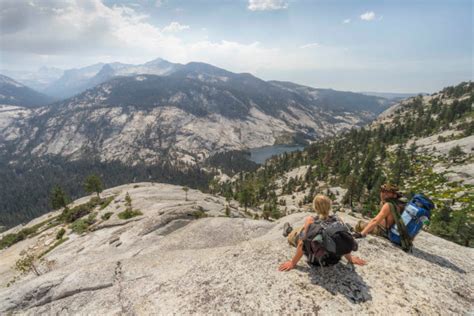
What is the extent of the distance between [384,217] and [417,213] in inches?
60.6

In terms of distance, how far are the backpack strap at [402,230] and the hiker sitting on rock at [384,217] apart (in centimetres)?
18

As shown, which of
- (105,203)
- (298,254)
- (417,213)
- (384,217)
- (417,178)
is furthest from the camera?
(417,178)

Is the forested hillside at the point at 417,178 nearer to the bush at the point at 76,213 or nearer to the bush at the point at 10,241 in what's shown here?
the bush at the point at 76,213

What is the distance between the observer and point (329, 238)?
337 inches

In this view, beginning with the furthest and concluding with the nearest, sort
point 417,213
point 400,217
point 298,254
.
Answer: point 400,217 < point 417,213 < point 298,254

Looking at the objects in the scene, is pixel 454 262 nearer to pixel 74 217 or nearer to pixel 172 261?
pixel 172 261

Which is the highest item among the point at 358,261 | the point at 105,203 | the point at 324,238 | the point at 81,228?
the point at 324,238

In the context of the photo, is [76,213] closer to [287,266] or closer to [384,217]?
[287,266]

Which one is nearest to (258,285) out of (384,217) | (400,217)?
(384,217)

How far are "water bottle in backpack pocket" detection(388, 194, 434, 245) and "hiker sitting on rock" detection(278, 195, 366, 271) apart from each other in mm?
3635

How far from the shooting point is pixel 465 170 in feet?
350

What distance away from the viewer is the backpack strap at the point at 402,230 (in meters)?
11.1

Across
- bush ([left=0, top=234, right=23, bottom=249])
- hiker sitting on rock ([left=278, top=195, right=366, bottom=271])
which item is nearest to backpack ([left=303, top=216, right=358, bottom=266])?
hiker sitting on rock ([left=278, top=195, right=366, bottom=271])

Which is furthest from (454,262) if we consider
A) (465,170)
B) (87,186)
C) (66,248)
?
(465,170)
